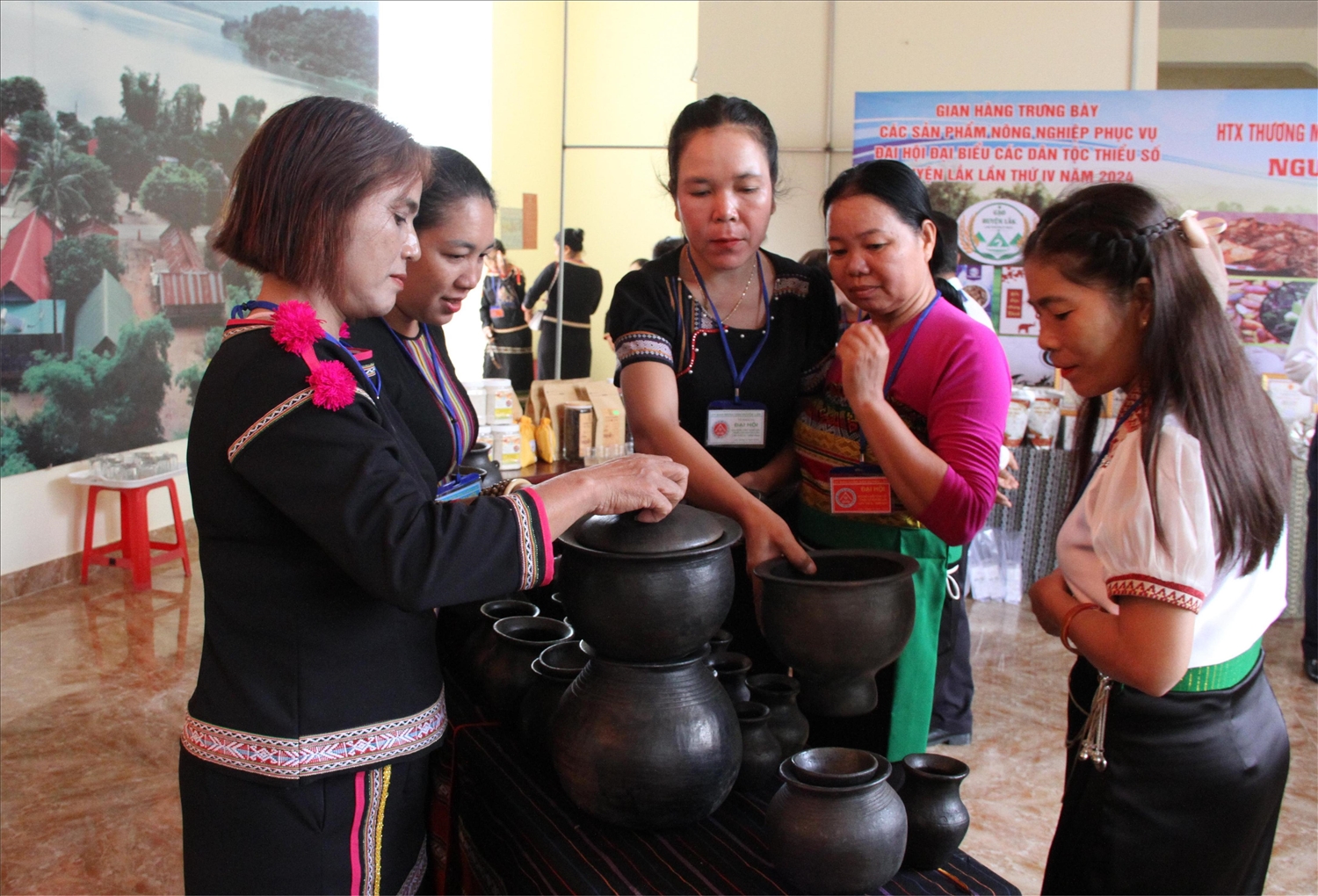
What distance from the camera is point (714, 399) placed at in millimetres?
1981

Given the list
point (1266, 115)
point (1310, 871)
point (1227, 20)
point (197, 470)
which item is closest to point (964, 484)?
point (197, 470)

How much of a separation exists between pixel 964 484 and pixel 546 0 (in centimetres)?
1105

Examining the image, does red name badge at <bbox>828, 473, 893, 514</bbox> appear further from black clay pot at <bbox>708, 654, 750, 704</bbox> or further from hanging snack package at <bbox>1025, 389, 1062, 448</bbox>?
hanging snack package at <bbox>1025, 389, 1062, 448</bbox>

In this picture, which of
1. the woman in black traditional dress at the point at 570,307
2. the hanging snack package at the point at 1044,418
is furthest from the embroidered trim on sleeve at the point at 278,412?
the woman in black traditional dress at the point at 570,307

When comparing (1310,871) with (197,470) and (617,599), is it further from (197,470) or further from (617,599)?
(197,470)

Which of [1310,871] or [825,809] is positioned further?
[1310,871]

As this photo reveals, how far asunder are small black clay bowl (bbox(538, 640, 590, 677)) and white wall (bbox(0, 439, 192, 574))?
139 inches

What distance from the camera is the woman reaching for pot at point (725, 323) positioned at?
1.90 m

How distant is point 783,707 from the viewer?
1.74m

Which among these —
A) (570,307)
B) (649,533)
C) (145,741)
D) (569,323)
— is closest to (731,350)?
(649,533)

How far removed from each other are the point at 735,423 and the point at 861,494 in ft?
0.96

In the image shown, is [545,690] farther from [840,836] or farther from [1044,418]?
[1044,418]

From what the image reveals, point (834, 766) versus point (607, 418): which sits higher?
point (607, 418)

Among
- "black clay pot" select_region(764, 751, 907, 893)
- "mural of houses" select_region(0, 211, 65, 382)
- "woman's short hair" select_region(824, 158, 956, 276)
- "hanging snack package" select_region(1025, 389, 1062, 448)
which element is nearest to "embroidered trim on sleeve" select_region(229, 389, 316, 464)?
"black clay pot" select_region(764, 751, 907, 893)
